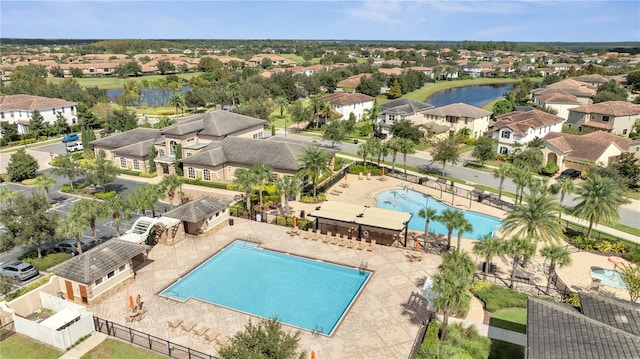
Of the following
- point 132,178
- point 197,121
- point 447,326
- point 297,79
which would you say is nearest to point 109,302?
point 447,326

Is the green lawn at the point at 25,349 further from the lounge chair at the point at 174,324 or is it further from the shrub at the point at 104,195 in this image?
the shrub at the point at 104,195

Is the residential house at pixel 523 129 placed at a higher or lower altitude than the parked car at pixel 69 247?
higher

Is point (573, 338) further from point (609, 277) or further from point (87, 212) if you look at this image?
point (87, 212)

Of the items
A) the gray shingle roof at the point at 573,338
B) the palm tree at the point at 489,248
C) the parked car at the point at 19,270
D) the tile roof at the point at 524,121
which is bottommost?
the parked car at the point at 19,270

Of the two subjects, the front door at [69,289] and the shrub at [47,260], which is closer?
the front door at [69,289]

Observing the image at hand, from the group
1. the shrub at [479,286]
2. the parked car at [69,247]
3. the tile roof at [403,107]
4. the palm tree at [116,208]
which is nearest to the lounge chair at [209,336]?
the palm tree at [116,208]

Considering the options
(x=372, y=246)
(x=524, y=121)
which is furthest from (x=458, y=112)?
(x=372, y=246)
